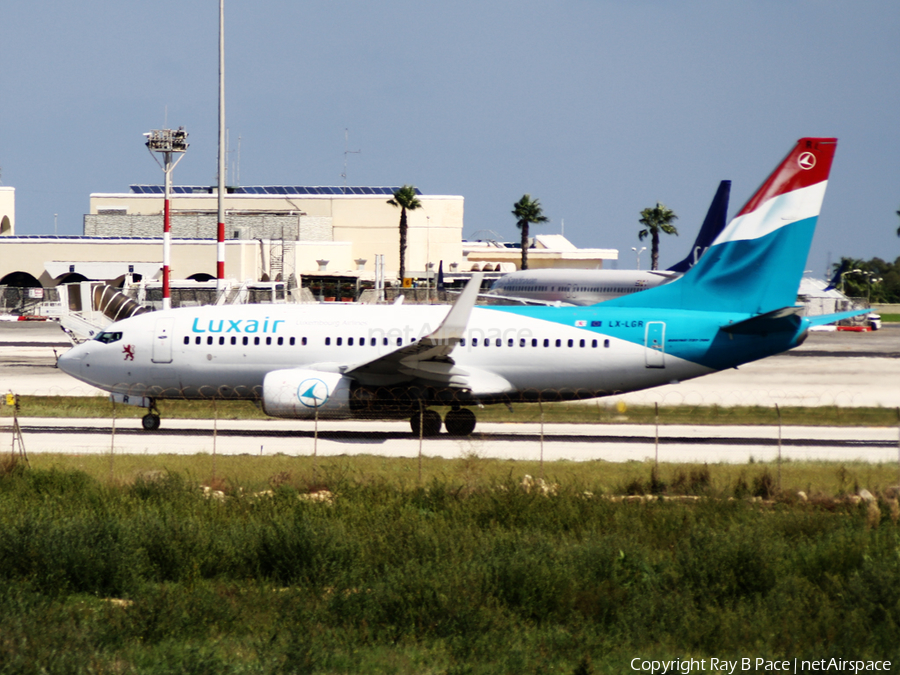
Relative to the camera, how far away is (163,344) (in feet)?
95.9

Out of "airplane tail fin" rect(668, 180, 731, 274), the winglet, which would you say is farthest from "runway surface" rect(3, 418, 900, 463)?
"airplane tail fin" rect(668, 180, 731, 274)

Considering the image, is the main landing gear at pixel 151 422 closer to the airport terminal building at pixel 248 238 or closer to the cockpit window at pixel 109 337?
the cockpit window at pixel 109 337

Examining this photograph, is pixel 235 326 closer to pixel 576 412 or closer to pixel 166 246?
pixel 576 412

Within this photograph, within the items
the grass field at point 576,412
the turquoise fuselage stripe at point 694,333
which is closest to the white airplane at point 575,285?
the grass field at point 576,412

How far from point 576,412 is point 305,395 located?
334 inches

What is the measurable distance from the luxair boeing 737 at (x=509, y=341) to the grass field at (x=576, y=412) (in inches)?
57.9

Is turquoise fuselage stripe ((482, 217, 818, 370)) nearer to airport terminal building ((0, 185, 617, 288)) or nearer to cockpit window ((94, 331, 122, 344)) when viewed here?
cockpit window ((94, 331, 122, 344))

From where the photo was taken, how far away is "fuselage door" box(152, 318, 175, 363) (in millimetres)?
29188

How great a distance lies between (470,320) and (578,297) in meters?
55.8

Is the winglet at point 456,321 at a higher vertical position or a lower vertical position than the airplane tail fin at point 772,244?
lower

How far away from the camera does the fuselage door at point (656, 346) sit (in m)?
28.0

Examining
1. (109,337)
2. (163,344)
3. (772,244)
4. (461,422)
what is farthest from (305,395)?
(772,244)

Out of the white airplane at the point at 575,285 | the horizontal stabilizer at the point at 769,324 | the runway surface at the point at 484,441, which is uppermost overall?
the white airplane at the point at 575,285

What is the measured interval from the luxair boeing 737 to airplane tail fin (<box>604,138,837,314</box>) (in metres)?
0.03
